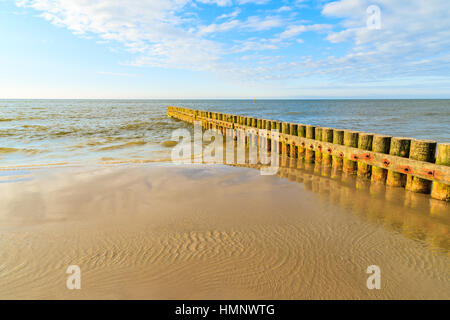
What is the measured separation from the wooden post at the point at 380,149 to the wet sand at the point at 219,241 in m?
0.39

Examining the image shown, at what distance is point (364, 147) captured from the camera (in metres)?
6.11

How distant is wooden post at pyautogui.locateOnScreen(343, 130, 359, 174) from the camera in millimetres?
6375

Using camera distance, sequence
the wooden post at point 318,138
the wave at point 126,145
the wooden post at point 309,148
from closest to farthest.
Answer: the wooden post at point 318,138, the wooden post at point 309,148, the wave at point 126,145

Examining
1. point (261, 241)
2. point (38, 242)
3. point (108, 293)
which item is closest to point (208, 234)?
point (261, 241)

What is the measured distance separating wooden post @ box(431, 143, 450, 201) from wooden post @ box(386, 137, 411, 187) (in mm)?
558

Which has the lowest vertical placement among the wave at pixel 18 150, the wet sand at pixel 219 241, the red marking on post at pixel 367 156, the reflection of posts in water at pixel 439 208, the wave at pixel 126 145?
the wet sand at pixel 219 241

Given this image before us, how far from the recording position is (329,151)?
23.3 ft

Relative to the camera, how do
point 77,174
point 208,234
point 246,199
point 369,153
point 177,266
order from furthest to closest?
point 77,174 < point 369,153 < point 246,199 < point 208,234 < point 177,266

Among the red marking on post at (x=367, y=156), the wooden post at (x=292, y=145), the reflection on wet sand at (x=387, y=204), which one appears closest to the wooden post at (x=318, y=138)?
the reflection on wet sand at (x=387, y=204)

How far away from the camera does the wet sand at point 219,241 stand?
2.72m

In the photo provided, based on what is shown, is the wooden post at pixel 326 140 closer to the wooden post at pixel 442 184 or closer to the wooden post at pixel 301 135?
the wooden post at pixel 301 135

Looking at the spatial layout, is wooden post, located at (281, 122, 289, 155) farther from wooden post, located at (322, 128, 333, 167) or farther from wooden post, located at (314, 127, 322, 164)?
wooden post, located at (322, 128, 333, 167)

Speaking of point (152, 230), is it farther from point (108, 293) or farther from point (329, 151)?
point (329, 151)

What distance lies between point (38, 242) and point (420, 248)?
510cm
